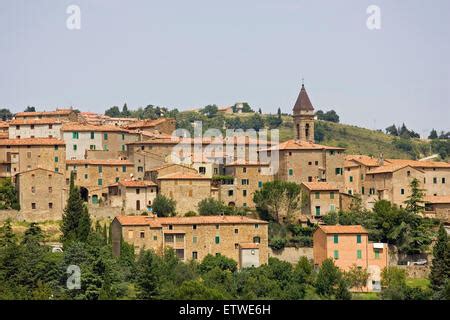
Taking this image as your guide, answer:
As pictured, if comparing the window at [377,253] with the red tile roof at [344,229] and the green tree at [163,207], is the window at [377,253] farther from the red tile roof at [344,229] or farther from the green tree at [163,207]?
the green tree at [163,207]

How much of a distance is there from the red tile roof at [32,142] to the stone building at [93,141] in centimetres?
206

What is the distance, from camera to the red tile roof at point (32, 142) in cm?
6444

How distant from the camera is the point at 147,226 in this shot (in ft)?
189

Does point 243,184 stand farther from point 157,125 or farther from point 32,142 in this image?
point 157,125

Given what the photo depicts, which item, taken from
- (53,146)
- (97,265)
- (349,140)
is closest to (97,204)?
(53,146)

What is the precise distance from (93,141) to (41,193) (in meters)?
7.49

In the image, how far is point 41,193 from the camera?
2397 inches

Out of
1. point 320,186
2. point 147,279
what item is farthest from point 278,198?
point 147,279

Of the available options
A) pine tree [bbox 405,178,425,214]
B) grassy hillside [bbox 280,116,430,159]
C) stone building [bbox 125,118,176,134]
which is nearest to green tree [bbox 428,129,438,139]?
grassy hillside [bbox 280,116,430,159]

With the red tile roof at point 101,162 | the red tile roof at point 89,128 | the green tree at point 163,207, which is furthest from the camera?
the red tile roof at point 89,128

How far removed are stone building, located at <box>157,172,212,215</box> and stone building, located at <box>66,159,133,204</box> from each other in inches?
128

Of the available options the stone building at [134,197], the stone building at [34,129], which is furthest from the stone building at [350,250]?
the stone building at [34,129]
